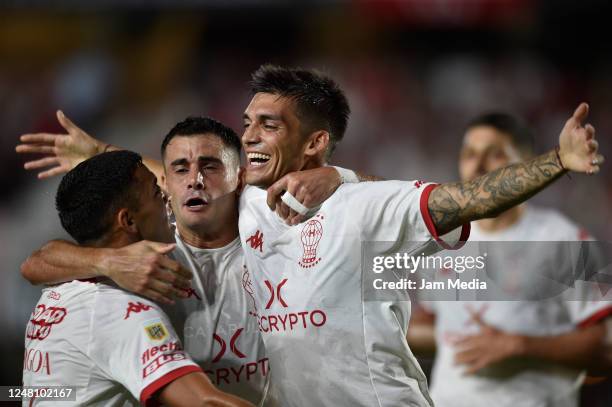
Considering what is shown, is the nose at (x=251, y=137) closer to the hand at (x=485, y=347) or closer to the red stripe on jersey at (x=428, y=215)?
the red stripe on jersey at (x=428, y=215)

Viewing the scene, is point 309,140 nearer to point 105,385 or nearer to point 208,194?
point 208,194

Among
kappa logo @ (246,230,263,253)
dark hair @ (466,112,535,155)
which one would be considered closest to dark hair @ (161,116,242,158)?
kappa logo @ (246,230,263,253)

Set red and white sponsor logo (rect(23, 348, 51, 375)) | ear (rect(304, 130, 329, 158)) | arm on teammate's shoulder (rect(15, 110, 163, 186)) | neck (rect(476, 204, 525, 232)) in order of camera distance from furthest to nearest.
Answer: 1. neck (rect(476, 204, 525, 232))
2. arm on teammate's shoulder (rect(15, 110, 163, 186))
3. ear (rect(304, 130, 329, 158))
4. red and white sponsor logo (rect(23, 348, 51, 375))

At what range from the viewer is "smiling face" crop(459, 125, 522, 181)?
5418mm

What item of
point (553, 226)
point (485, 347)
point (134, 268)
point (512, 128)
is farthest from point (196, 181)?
point (512, 128)

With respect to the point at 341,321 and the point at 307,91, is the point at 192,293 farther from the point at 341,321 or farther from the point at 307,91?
the point at 307,91

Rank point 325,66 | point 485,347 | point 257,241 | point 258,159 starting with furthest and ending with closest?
point 325,66 → point 485,347 → point 258,159 → point 257,241

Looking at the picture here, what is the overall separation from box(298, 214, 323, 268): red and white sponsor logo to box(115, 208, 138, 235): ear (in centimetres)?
69

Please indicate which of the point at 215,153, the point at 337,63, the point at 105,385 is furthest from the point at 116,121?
the point at 105,385

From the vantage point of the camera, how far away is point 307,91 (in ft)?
12.2

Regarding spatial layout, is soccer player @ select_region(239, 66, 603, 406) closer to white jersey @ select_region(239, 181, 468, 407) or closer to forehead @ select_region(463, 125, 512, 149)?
white jersey @ select_region(239, 181, 468, 407)

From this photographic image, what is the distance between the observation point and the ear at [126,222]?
3.35 m

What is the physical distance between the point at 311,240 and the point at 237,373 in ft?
2.28

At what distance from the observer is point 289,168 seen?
3.65m
